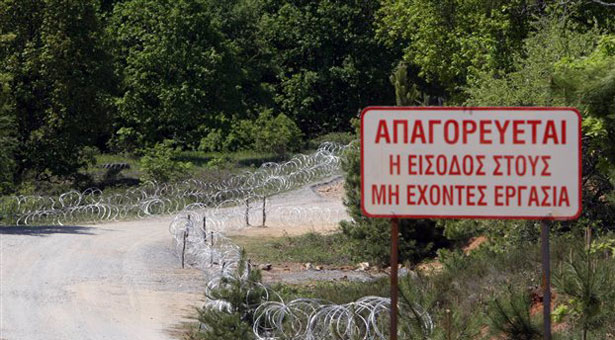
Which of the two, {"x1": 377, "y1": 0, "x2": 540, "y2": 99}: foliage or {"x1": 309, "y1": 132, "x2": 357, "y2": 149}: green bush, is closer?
{"x1": 377, "y1": 0, "x2": 540, "y2": 99}: foliage

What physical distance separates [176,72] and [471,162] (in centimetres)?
4050

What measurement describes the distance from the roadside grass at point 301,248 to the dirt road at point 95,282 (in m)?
1.70

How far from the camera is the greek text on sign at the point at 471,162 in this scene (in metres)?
7.57

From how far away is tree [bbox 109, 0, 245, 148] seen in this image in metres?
46.6

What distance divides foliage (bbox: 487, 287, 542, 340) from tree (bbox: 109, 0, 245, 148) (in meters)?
36.3

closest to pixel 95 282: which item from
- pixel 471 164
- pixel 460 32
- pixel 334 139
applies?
pixel 471 164

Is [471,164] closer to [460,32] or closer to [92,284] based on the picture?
[92,284]

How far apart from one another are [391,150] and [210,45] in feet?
132

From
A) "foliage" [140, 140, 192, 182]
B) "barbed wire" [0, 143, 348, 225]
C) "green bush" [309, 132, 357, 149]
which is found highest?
"green bush" [309, 132, 357, 149]

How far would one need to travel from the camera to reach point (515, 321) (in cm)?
1047

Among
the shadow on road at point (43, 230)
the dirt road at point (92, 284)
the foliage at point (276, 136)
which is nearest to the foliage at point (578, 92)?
the dirt road at point (92, 284)

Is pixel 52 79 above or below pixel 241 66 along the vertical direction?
below

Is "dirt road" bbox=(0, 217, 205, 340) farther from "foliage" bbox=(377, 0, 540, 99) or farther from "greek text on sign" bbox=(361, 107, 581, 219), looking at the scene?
"foliage" bbox=(377, 0, 540, 99)

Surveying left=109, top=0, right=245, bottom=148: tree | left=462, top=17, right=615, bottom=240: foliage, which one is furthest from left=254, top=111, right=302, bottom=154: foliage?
left=462, top=17, right=615, bottom=240: foliage
